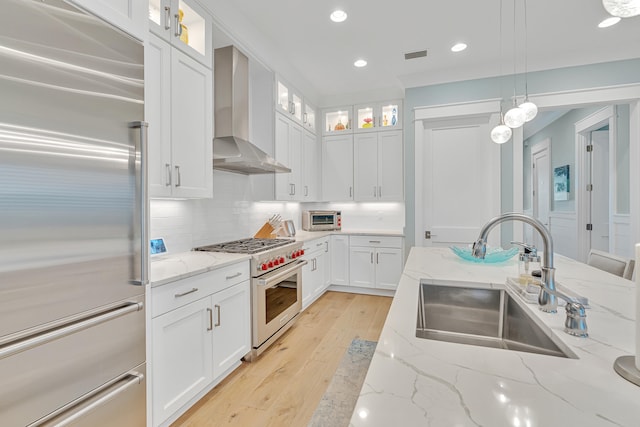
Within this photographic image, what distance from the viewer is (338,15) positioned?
105 inches

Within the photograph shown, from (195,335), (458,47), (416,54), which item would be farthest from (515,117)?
(195,335)

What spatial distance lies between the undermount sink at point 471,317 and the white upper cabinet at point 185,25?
2.18 m

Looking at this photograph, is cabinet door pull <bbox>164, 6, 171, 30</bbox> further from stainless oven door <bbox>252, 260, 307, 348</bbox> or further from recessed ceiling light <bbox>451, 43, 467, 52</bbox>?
recessed ceiling light <bbox>451, 43, 467, 52</bbox>

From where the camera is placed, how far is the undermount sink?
124cm

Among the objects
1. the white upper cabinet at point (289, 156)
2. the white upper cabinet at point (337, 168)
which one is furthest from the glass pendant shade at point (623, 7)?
the white upper cabinet at point (337, 168)

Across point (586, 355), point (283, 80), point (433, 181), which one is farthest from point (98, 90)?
point (433, 181)

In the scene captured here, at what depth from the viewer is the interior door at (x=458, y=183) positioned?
12.3 feet

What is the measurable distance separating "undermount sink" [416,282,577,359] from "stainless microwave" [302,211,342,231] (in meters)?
3.07

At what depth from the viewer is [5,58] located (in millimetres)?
926

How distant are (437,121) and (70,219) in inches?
155

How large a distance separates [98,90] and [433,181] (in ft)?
12.0

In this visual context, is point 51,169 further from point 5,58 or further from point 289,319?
point 289,319

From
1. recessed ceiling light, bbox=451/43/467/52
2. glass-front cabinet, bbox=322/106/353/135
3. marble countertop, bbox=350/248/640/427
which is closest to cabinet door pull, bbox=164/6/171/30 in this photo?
marble countertop, bbox=350/248/640/427

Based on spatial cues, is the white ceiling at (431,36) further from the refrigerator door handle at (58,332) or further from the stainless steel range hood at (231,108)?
the refrigerator door handle at (58,332)
